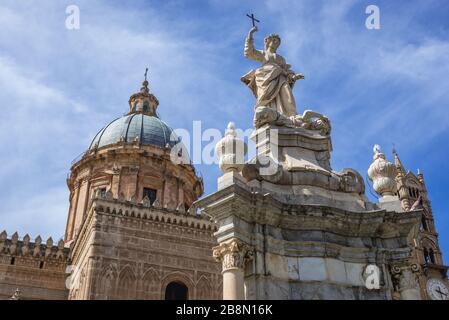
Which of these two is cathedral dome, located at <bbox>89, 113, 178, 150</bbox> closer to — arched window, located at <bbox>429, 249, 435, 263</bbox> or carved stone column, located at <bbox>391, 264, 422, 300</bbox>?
arched window, located at <bbox>429, 249, 435, 263</bbox>

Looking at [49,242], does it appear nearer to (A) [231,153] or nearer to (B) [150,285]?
(B) [150,285]

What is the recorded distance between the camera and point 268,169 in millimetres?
8789

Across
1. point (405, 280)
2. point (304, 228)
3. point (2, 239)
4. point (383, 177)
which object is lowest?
point (405, 280)

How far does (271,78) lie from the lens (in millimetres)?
10406

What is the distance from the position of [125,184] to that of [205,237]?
8294mm

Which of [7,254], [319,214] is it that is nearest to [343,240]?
[319,214]

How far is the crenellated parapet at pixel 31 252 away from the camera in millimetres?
29812

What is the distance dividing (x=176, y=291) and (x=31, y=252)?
33.1 feet

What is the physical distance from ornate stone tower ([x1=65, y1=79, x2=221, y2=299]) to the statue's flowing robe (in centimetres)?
1642

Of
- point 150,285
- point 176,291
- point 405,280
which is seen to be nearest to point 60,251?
point 150,285

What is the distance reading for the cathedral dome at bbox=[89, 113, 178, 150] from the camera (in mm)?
36281

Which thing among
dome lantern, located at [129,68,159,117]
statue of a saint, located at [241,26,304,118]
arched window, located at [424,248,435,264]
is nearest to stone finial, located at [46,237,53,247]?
Answer: dome lantern, located at [129,68,159,117]

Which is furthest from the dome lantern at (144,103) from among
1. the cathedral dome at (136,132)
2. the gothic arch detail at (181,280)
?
the gothic arch detail at (181,280)
